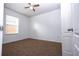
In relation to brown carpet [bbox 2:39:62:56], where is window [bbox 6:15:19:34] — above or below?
above

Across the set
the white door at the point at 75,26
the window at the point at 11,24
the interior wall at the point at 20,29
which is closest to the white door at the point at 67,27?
the white door at the point at 75,26

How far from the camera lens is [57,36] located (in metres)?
1.64

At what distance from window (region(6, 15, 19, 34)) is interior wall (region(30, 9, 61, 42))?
0.69 ft

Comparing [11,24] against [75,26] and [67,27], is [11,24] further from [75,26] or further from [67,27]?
[75,26]

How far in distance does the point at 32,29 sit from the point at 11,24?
298 mm

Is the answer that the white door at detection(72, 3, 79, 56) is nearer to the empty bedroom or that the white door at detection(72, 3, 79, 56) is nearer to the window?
the empty bedroom

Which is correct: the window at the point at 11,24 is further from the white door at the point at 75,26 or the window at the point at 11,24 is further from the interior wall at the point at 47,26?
the white door at the point at 75,26

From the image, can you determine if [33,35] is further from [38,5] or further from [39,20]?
[38,5]

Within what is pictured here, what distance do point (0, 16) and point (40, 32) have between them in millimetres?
595

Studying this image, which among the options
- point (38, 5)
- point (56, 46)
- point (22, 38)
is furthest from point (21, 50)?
point (38, 5)

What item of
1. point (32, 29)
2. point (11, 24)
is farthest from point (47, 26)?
point (11, 24)

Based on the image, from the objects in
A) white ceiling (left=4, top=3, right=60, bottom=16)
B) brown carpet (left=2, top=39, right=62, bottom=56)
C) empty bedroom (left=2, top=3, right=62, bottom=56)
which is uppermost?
white ceiling (left=4, top=3, right=60, bottom=16)

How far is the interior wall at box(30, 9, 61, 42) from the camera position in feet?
5.39

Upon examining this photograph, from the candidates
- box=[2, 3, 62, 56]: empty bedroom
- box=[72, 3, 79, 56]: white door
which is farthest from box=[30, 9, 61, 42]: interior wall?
box=[72, 3, 79, 56]: white door
